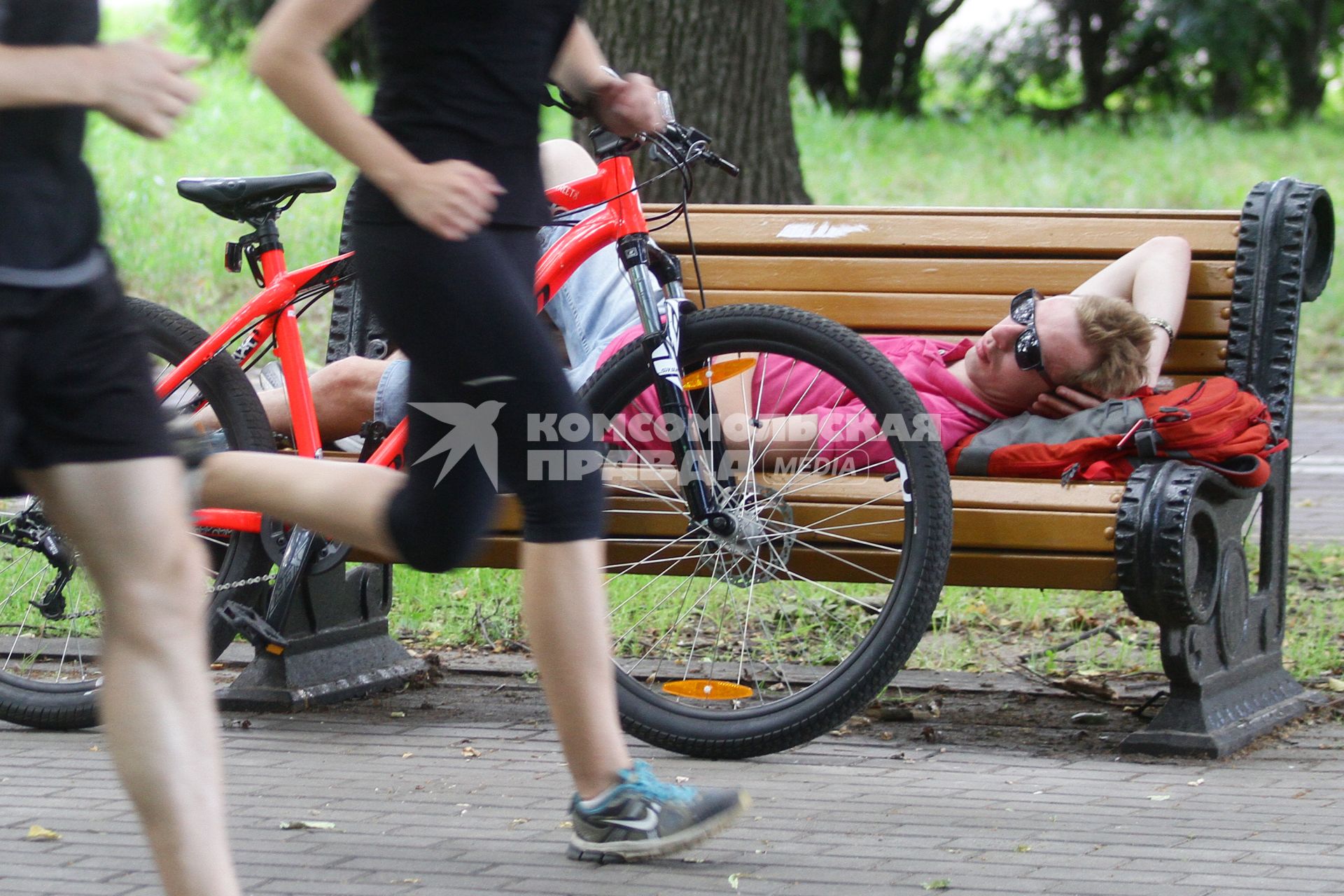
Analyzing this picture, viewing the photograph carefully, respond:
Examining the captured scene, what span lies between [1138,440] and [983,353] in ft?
1.65

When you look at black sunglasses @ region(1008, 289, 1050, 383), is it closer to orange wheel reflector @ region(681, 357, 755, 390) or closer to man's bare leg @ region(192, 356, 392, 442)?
orange wheel reflector @ region(681, 357, 755, 390)

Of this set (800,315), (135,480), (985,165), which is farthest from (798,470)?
(985,165)

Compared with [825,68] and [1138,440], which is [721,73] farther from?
[825,68]

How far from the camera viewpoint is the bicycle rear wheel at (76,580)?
3.96 meters

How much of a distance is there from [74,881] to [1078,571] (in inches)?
82.0

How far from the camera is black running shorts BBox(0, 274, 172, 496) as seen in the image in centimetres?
194

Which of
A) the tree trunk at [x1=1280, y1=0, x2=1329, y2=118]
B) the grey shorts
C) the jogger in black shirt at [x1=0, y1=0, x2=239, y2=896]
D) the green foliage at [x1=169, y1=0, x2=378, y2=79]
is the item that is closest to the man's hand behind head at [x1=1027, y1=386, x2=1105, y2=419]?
the grey shorts

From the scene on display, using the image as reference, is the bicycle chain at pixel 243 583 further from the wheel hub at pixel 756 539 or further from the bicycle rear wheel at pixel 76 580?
the wheel hub at pixel 756 539

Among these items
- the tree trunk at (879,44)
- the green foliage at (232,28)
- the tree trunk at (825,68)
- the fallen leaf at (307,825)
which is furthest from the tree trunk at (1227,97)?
the fallen leaf at (307,825)

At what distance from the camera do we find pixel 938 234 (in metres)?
4.39

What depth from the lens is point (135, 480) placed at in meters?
2.01

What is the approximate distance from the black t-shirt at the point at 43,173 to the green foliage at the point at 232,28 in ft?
49.1

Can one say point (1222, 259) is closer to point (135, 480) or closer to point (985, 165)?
point (135, 480)

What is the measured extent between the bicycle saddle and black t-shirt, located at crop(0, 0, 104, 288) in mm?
1871
